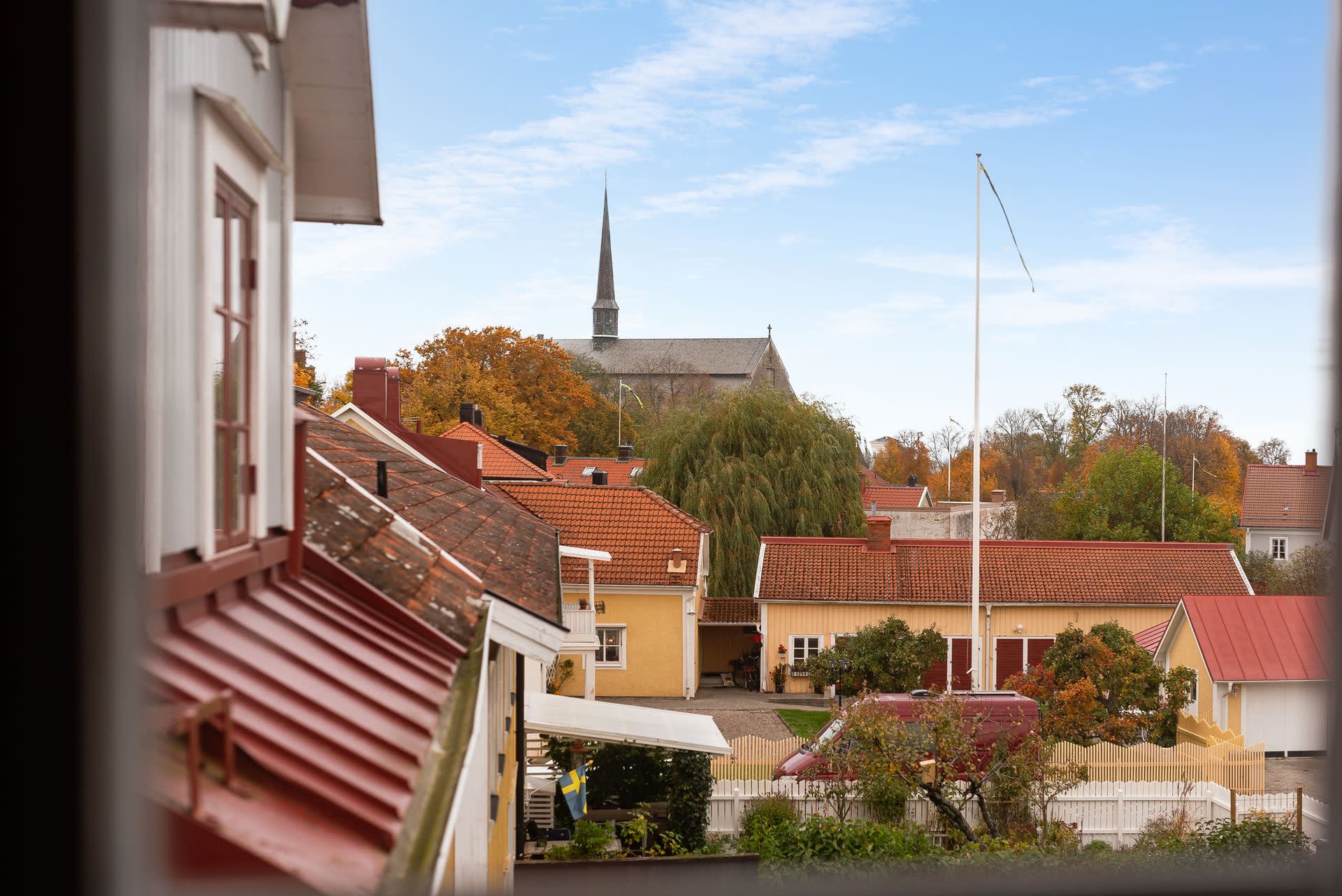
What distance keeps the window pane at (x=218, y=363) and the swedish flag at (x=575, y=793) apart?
10.6m

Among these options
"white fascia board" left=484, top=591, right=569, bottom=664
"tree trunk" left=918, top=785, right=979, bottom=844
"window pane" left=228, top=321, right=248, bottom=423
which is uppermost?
"window pane" left=228, top=321, right=248, bottom=423

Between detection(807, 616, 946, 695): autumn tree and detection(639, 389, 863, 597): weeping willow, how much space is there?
5.96 meters

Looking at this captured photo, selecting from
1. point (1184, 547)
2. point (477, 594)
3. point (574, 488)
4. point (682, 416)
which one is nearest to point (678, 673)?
point (574, 488)

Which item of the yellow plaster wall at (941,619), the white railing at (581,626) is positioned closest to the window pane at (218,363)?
the white railing at (581,626)

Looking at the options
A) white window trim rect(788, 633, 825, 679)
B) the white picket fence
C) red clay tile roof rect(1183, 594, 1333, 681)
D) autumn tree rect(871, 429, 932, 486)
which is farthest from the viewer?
autumn tree rect(871, 429, 932, 486)

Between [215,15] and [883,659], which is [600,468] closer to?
[883,659]

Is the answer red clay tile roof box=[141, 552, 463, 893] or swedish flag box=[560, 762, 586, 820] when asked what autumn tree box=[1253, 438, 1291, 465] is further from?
swedish flag box=[560, 762, 586, 820]

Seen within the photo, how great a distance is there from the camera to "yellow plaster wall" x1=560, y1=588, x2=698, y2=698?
82.4ft

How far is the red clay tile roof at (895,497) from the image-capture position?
4956 centimetres

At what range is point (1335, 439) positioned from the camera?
37.5 inches

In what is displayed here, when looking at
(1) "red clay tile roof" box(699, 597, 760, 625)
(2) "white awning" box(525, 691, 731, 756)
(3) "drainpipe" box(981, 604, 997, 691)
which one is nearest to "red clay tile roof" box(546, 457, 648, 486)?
(1) "red clay tile roof" box(699, 597, 760, 625)

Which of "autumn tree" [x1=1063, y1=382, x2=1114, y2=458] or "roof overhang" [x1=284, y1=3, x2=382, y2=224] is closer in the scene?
"roof overhang" [x1=284, y1=3, x2=382, y2=224]

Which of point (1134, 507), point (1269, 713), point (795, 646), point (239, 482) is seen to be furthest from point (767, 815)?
point (1134, 507)

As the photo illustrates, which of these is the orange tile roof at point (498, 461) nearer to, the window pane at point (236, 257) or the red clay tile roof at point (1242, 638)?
the red clay tile roof at point (1242, 638)
